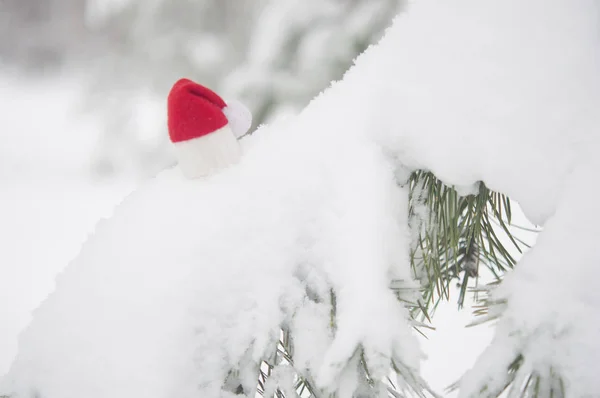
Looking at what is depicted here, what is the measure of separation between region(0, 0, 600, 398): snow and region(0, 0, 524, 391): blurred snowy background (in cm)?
46

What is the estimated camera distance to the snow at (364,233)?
338mm

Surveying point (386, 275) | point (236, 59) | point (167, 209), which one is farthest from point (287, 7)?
point (386, 275)

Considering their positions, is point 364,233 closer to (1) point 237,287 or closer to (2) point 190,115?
(1) point 237,287

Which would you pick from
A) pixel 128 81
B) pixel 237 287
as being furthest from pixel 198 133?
pixel 128 81

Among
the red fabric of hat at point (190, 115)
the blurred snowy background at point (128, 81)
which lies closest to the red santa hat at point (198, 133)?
the red fabric of hat at point (190, 115)

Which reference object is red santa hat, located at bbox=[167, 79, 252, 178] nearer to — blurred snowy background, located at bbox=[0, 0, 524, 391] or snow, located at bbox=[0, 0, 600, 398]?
snow, located at bbox=[0, 0, 600, 398]

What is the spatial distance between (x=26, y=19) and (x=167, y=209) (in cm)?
341

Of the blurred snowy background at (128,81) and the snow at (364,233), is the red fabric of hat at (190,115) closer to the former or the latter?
the snow at (364,233)

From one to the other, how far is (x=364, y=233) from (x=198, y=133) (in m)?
0.29

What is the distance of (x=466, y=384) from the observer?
13.7 inches

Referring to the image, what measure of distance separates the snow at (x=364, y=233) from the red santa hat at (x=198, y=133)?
4 cm

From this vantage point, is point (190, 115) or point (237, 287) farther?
point (190, 115)

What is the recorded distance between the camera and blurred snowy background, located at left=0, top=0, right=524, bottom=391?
36.1 inches

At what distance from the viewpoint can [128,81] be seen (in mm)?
1326
